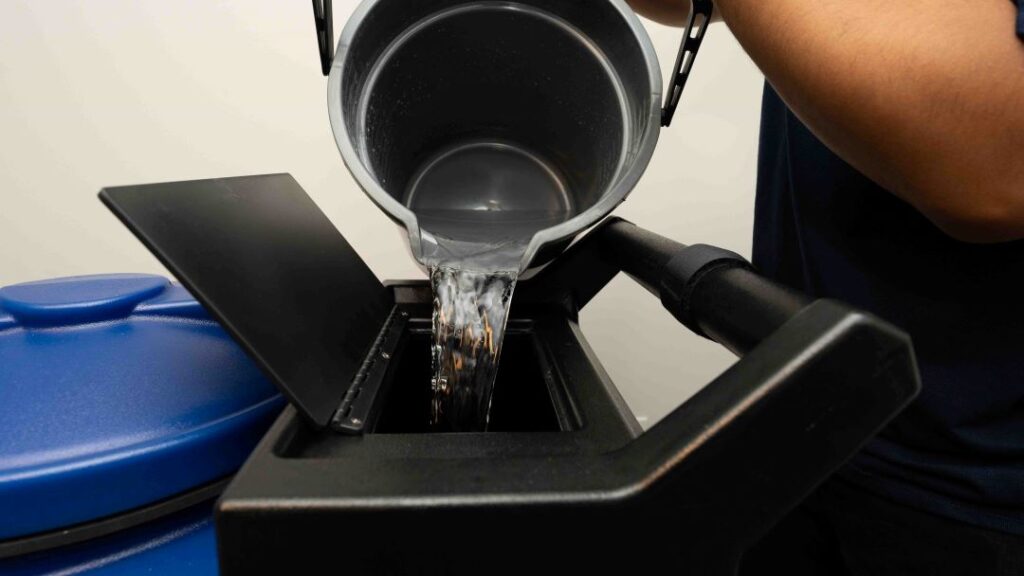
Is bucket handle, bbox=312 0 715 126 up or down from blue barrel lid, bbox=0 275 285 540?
up

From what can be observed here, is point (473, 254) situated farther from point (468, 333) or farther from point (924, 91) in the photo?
point (924, 91)

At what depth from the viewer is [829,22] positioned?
312 mm

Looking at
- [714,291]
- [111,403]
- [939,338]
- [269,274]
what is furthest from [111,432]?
[939,338]

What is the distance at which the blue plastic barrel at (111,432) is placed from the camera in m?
0.30

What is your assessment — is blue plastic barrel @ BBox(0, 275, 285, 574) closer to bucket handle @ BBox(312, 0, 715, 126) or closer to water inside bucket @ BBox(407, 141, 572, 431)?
water inside bucket @ BBox(407, 141, 572, 431)

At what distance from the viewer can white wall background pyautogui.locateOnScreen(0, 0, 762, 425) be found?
88 centimetres

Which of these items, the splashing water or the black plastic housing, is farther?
the splashing water

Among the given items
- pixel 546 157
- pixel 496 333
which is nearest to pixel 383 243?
pixel 546 157

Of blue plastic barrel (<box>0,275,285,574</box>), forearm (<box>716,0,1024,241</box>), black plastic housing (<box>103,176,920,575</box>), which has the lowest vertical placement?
blue plastic barrel (<box>0,275,285,574</box>)

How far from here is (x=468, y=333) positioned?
42cm

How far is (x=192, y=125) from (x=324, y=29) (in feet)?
2.18

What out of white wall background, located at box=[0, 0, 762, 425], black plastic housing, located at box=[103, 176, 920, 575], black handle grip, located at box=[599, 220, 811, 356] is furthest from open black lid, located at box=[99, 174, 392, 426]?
white wall background, located at box=[0, 0, 762, 425]

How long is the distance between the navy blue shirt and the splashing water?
0.30 m

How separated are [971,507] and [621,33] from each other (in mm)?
465
